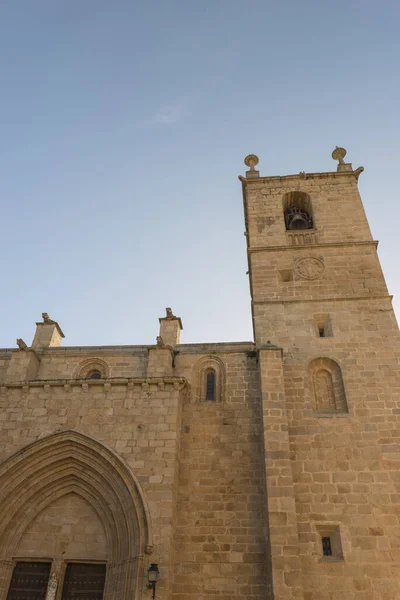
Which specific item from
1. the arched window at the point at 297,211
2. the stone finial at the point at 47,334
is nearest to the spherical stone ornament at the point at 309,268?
the arched window at the point at 297,211

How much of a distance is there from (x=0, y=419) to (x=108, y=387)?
9.05 ft

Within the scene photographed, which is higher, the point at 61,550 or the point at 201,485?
the point at 201,485

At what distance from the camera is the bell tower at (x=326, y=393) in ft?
30.2

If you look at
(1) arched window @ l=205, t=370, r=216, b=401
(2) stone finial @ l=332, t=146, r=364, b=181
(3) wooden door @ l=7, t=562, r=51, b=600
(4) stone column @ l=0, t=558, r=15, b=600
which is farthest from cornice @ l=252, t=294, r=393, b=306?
(4) stone column @ l=0, t=558, r=15, b=600

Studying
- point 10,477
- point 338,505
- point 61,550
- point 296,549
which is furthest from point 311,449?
point 10,477

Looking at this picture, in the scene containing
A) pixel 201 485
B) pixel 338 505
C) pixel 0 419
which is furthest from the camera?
pixel 0 419

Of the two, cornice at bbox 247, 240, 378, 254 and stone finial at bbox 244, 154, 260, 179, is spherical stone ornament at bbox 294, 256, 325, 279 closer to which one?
cornice at bbox 247, 240, 378, 254

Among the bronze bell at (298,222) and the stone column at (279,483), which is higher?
the bronze bell at (298,222)

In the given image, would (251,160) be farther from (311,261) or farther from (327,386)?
(327,386)

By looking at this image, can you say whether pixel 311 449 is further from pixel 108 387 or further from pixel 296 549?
pixel 108 387

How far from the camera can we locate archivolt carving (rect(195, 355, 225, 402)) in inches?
482

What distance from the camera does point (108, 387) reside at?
11.8m

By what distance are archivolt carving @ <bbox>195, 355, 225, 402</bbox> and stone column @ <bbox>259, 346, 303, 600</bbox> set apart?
4.40 ft

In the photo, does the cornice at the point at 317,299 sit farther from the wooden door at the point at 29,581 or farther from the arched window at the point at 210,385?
the wooden door at the point at 29,581
